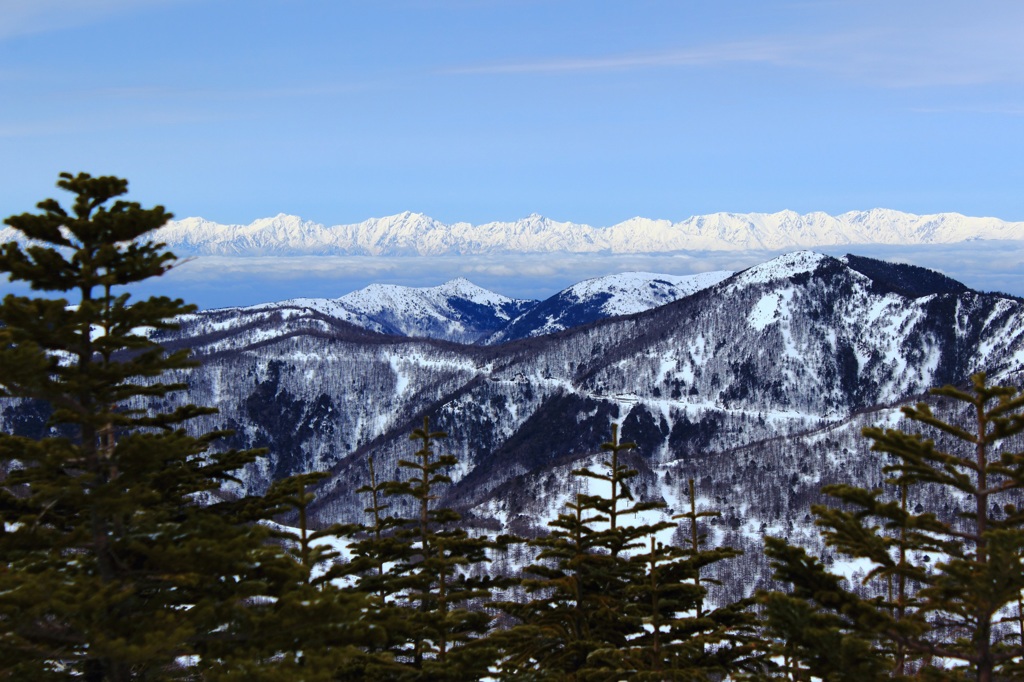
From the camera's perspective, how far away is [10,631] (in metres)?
19.0

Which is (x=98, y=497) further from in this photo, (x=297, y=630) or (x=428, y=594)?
(x=428, y=594)

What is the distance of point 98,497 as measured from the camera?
20.1 m

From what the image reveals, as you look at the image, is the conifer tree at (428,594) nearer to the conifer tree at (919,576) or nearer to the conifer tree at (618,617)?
the conifer tree at (618,617)

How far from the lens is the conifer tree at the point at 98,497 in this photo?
19.3m

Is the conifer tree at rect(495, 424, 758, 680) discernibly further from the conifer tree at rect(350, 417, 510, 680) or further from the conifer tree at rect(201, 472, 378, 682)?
the conifer tree at rect(201, 472, 378, 682)

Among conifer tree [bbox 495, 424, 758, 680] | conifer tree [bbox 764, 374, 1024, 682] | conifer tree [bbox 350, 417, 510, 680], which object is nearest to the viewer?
conifer tree [bbox 764, 374, 1024, 682]

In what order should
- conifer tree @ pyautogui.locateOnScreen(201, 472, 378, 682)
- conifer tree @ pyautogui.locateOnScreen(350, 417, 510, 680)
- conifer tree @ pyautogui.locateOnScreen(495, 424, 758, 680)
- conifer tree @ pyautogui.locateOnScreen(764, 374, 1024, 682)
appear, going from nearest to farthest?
conifer tree @ pyautogui.locateOnScreen(764, 374, 1024, 682)
conifer tree @ pyautogui.locateOnScreen(201, 472, 378, 682)
conifer tree @ pyautogui.locateOnScreen(350, 417, 510, 680)
conifer tree @ pyautogui.locateOnScreen(495, 424, 758, 680)

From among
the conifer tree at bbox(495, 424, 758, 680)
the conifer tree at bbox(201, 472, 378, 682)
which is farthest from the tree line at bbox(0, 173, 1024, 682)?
the conifer tree at bbox(495, 424, 758, 680)

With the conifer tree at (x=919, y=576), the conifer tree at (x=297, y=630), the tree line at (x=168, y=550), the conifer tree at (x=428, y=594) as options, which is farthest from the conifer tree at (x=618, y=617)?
the conifer tree at (x=297, y=630)

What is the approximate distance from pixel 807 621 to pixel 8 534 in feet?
59.5

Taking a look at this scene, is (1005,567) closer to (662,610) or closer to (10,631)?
(662,610)

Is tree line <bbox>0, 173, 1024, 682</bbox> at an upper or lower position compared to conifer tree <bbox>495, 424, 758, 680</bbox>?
upper

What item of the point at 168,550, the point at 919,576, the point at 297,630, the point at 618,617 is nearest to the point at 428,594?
the point at 618,617

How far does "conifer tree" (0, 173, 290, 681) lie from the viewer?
19.3 m
